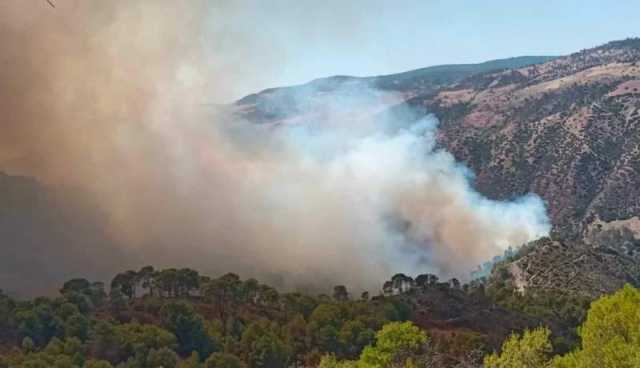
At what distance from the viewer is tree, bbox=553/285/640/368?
37719 millimetres

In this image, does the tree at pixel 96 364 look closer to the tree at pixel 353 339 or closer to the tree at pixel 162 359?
the tree at pixel 162 359

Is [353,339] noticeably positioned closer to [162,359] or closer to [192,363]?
[192,363]

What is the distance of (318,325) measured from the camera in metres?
80.4

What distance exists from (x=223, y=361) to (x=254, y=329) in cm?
893

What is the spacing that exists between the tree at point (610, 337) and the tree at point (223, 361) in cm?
3157

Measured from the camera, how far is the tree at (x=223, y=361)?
220ft

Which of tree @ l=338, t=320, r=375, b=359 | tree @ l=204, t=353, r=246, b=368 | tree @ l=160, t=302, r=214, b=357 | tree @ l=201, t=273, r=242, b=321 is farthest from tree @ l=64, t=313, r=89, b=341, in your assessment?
tree @ l=338, t=320, r=375, b=359

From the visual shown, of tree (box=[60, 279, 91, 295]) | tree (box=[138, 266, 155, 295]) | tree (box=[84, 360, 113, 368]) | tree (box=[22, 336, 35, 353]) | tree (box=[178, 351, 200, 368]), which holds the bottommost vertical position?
tree (box=[84, 360, 113, 368])

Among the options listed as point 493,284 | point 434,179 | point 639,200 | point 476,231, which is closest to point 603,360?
point 493,284

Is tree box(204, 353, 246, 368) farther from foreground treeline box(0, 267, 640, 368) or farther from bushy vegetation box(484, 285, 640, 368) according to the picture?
bushy vegetation box(484, 285, 640, 368)

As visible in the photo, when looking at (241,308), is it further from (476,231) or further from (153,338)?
(476,231)

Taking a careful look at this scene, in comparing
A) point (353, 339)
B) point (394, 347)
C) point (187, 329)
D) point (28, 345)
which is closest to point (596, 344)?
point (394, 347)

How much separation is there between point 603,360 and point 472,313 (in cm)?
5989

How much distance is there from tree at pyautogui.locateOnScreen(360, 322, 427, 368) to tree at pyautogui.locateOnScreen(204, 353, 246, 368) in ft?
49.0
